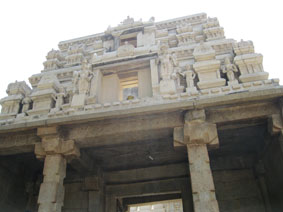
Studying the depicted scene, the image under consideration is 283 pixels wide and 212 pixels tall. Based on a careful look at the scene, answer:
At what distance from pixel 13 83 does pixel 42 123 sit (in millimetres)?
5500

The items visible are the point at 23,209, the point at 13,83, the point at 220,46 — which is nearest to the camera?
the point at 23,209

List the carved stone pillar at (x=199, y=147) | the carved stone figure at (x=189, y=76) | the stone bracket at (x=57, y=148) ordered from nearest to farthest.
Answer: the carved stone pillar at (x=199, y=147), the stone bracket at (x=57, y=148), the carved stone figure at (x=189, y=76)

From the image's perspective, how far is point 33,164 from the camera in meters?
10.4

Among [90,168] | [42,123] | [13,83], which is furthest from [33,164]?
[13,83]

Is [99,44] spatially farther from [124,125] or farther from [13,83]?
[124,125]

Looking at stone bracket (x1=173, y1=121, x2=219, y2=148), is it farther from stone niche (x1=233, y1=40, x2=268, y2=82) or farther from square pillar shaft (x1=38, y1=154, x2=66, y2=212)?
square pillar shaft (x1=38, y1=154, x2=66, y2=212)

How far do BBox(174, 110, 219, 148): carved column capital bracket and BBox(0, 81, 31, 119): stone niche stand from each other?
753cm

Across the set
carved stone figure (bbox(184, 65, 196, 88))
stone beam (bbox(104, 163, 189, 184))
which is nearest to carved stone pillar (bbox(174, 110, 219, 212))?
carved stone figure (bbox(184, 65, 196, 88))

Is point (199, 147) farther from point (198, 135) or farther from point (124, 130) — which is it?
point (124, 130)

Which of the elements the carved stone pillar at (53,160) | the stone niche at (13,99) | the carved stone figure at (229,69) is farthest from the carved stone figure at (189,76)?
the stone niche at (13,99)

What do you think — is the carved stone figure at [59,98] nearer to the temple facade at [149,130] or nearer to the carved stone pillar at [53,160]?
the temple facade at [149,130]

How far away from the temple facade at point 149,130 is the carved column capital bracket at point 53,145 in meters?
0.03

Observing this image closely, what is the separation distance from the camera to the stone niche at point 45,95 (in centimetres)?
1083

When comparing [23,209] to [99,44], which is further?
[99,44]
